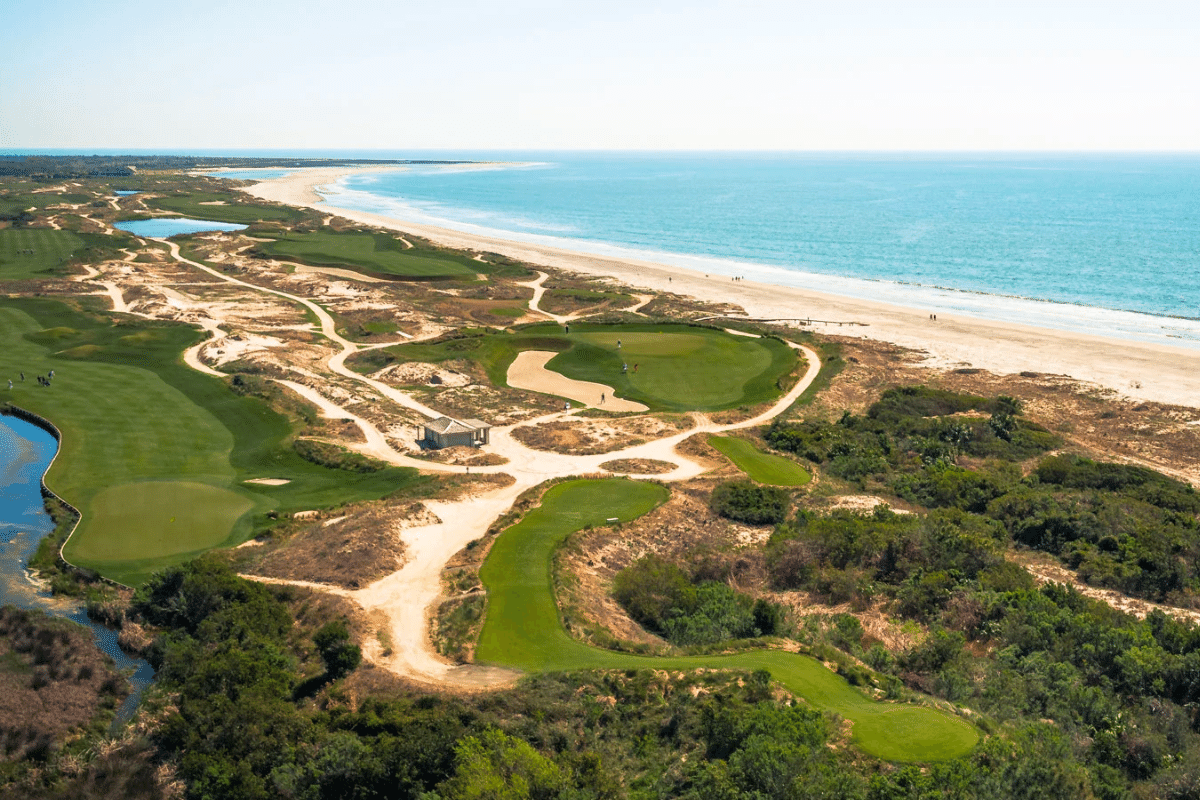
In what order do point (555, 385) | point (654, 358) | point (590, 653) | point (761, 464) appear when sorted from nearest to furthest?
point (590, 653)
point (761, 464)
point (555, 385)
point (654, 358)

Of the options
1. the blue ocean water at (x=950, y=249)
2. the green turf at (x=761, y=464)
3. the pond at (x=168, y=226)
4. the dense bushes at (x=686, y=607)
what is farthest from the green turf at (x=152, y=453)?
the pond at (x=168, y=226)

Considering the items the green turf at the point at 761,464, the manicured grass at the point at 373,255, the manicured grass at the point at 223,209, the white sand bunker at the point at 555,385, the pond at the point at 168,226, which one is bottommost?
the green turf at the point at 761,464

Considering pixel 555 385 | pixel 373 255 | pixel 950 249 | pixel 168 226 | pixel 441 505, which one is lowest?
pixel 441 505

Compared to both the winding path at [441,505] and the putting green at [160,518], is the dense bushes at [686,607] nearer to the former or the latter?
the winding path at [441,505]

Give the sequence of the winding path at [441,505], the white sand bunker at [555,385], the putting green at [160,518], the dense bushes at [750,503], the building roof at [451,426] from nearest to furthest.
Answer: the winding path at [441,505] < the putting green at [160,518] < the dense bushes at [750,503] < the building roof at [451,426] < the white sand bunker at [555,385]

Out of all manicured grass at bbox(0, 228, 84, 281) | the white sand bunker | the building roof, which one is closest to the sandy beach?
the white sand bunker

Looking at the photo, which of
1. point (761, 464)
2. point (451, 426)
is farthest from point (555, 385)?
point (761, 464)

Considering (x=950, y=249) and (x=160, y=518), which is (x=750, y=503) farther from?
(x=950, y=249)
